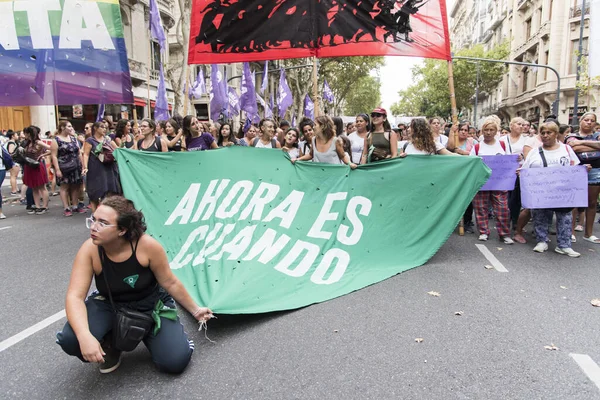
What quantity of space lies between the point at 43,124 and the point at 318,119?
60.6 ft

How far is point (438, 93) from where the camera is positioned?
2057 inches

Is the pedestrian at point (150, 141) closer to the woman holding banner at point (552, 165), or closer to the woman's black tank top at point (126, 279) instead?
the woman's black tank top at point (126, 279)

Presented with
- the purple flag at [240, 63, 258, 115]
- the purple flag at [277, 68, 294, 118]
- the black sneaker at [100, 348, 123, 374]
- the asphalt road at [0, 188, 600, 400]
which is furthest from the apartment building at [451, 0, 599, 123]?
the black sneaker at [100, 348, 123, 374]

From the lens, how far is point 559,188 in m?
5.83

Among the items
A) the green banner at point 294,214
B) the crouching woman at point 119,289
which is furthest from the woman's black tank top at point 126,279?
the green banner at point 294,214

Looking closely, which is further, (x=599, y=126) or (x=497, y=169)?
(x=599, y=126)

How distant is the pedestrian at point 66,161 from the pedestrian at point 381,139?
19.9ft

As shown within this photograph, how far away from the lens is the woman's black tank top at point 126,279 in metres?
2.82

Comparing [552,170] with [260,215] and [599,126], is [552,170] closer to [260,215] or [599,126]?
[260,215]

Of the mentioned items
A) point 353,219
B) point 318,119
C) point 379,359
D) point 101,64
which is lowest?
point 379,359

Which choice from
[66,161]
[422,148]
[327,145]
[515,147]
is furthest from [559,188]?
[66,161]

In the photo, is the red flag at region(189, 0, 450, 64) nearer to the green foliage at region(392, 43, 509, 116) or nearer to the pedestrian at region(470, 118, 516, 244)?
the pedestrian at region(470, 118, 516, 244)

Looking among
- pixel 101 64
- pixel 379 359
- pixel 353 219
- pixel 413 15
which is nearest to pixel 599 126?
pixel 413 15

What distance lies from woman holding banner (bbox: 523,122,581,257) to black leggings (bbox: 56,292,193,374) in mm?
4981
